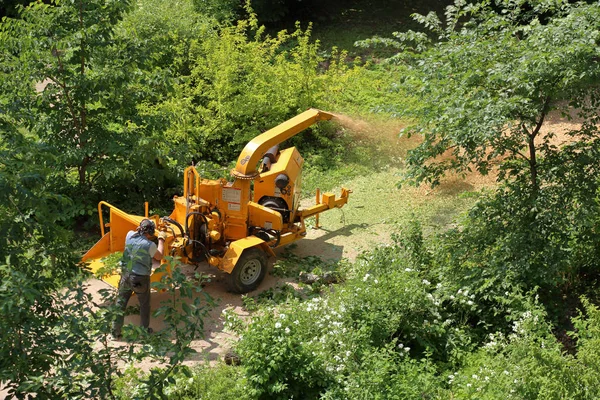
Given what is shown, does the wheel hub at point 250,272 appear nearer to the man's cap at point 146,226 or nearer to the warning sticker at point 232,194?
the warning sticker at point 232,194

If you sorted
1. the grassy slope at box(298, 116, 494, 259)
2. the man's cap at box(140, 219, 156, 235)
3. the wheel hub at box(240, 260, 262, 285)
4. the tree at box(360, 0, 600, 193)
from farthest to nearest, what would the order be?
the grassy slope at box(298, 116, 494, 259) → the wheel hub at box(240, 260, 262, 285) → the man's cap at box(140, 219, 156, 235) → the tree at box(360, 0, 600, 193)

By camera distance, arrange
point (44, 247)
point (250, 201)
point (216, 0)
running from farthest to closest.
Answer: point (216, 0) → point (250, 201) → point (44, 247)

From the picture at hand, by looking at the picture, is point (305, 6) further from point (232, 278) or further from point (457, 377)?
point (457, 377)

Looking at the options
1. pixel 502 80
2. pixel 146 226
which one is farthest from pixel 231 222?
pixel 502 80

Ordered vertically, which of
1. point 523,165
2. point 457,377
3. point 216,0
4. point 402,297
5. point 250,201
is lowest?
point 457,377

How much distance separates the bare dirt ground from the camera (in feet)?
29.8

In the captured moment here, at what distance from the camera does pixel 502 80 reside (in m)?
8.09

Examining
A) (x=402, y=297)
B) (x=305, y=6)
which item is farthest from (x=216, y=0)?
(x=402, y=297)

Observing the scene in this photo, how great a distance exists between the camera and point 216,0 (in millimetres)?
19016

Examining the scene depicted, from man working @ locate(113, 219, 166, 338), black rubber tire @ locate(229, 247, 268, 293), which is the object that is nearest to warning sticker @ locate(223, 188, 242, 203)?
black rubber tire @ locate(229, 247, 268, 293)

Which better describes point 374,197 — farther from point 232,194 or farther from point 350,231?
point 232,194

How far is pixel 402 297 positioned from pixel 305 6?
14848 millimetres

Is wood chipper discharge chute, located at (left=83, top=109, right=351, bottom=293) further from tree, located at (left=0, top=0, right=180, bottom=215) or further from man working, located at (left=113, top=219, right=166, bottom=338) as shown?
tree, located at (left=0, top=0, right=180, bottom=215)

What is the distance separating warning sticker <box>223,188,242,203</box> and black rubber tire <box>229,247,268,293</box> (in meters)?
0.74
